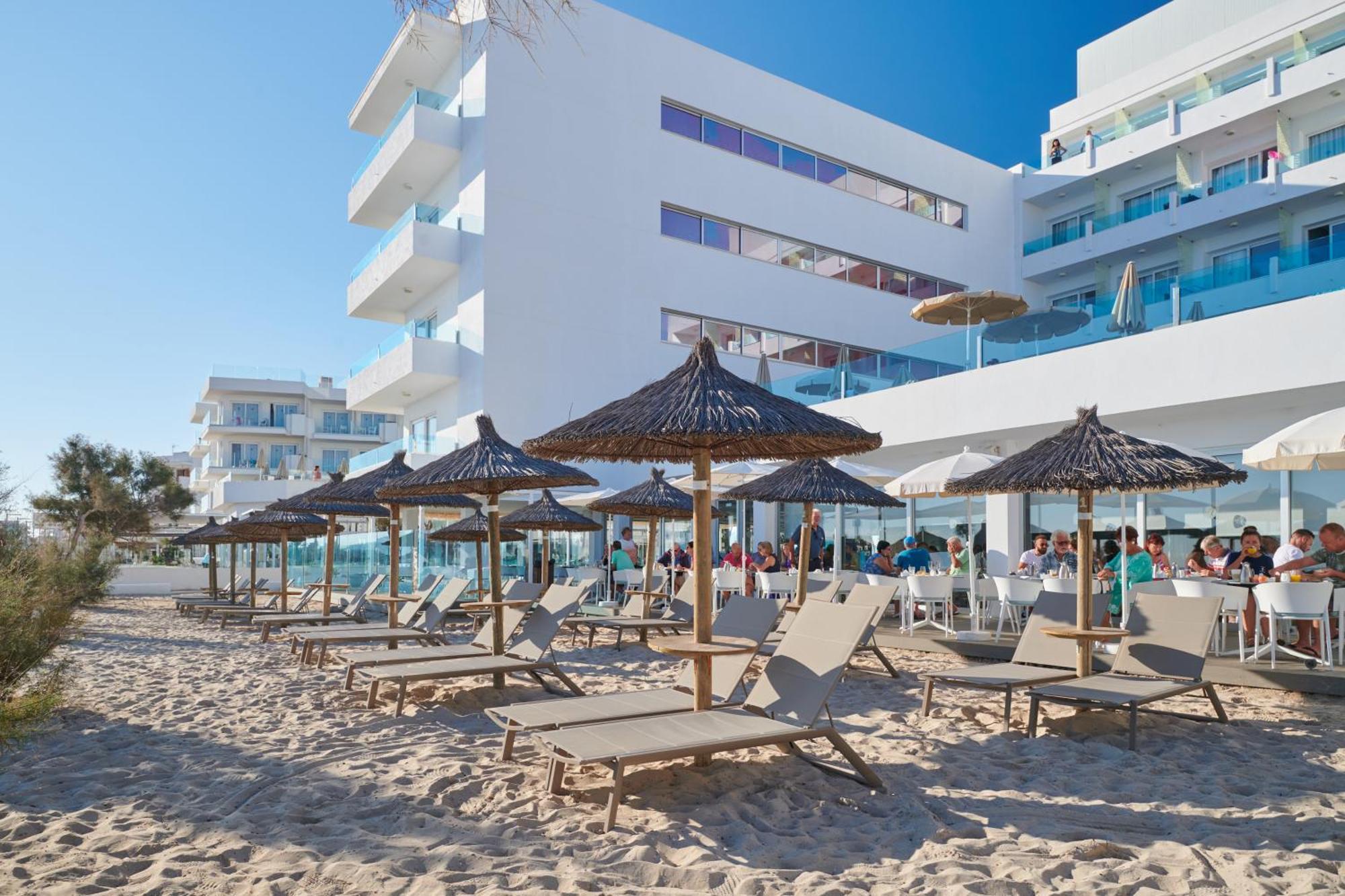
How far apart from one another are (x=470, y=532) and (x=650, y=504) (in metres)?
3.26

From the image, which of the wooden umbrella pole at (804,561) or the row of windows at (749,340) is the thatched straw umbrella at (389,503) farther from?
the row of windows at (749,340)

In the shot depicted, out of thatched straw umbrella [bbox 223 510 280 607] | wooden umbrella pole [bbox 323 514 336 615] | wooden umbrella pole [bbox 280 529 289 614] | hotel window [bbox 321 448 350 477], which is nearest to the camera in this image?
wooden umbrella pole [bbox 323 514 336 615]

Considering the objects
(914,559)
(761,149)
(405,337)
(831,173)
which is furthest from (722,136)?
(914,559)

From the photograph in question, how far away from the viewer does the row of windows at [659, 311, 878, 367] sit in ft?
78.2

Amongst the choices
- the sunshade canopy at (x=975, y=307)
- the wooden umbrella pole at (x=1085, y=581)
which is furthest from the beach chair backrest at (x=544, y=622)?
the sunshade canopy at (x=975, y=307)

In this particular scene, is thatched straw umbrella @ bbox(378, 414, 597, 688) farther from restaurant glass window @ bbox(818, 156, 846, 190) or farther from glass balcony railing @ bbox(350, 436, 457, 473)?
restaurant glass window @ bbox(818, 156, 846, 190)

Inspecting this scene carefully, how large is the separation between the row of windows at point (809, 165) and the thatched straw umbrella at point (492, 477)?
1714 cm

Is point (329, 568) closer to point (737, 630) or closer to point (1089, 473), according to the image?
point (737, 630)

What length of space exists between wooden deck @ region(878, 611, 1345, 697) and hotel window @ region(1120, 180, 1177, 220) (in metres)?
17.9

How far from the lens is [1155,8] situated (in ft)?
93.4

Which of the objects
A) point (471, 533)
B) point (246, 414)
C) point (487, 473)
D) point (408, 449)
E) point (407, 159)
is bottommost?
point (471, 533)

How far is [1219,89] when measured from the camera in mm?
23125

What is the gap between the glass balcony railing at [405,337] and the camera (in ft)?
72.9

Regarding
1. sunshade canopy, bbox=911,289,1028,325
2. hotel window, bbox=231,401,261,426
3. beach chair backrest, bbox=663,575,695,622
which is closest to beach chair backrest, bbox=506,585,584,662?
beach chair backrest, bbox=663,575,695,622
